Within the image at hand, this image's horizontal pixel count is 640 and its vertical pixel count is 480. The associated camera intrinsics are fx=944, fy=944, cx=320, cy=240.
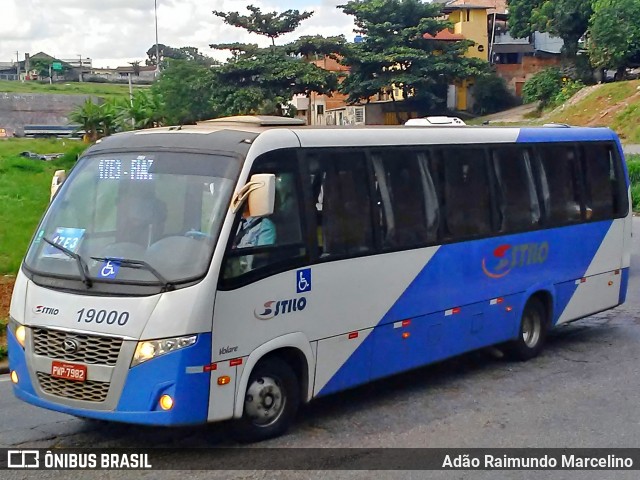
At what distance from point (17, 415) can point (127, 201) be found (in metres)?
2.32

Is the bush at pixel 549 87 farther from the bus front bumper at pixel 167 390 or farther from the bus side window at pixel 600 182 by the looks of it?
the bus front bumper at pixel 167 390

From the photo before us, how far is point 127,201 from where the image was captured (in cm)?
712

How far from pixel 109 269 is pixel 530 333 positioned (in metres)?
5.61

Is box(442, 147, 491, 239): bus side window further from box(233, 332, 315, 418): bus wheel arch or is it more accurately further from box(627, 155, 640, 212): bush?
box(627, 155, 640, 212): bush

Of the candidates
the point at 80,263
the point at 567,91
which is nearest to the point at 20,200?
the point at 80,263

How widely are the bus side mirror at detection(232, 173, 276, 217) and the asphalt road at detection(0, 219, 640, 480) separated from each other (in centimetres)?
179

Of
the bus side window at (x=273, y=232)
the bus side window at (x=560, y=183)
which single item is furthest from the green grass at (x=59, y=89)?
the bus side window at (x=273, y=232)

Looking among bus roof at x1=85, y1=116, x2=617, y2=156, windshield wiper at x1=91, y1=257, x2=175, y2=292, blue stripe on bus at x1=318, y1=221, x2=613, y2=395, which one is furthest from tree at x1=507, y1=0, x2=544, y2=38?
windshield wiper at x1=91, y1=257, x2=175, y2=292

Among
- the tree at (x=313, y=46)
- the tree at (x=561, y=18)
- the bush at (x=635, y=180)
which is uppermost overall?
the tree at (x=561, y=18)

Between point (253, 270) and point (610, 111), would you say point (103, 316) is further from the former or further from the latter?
Result: point (610, 111)

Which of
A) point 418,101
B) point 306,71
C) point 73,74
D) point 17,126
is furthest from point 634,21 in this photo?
point 73,74

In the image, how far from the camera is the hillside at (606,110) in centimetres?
4678

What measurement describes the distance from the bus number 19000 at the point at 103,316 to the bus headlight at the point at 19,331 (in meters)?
0.56

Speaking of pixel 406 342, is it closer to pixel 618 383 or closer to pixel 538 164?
pixel 618 383
